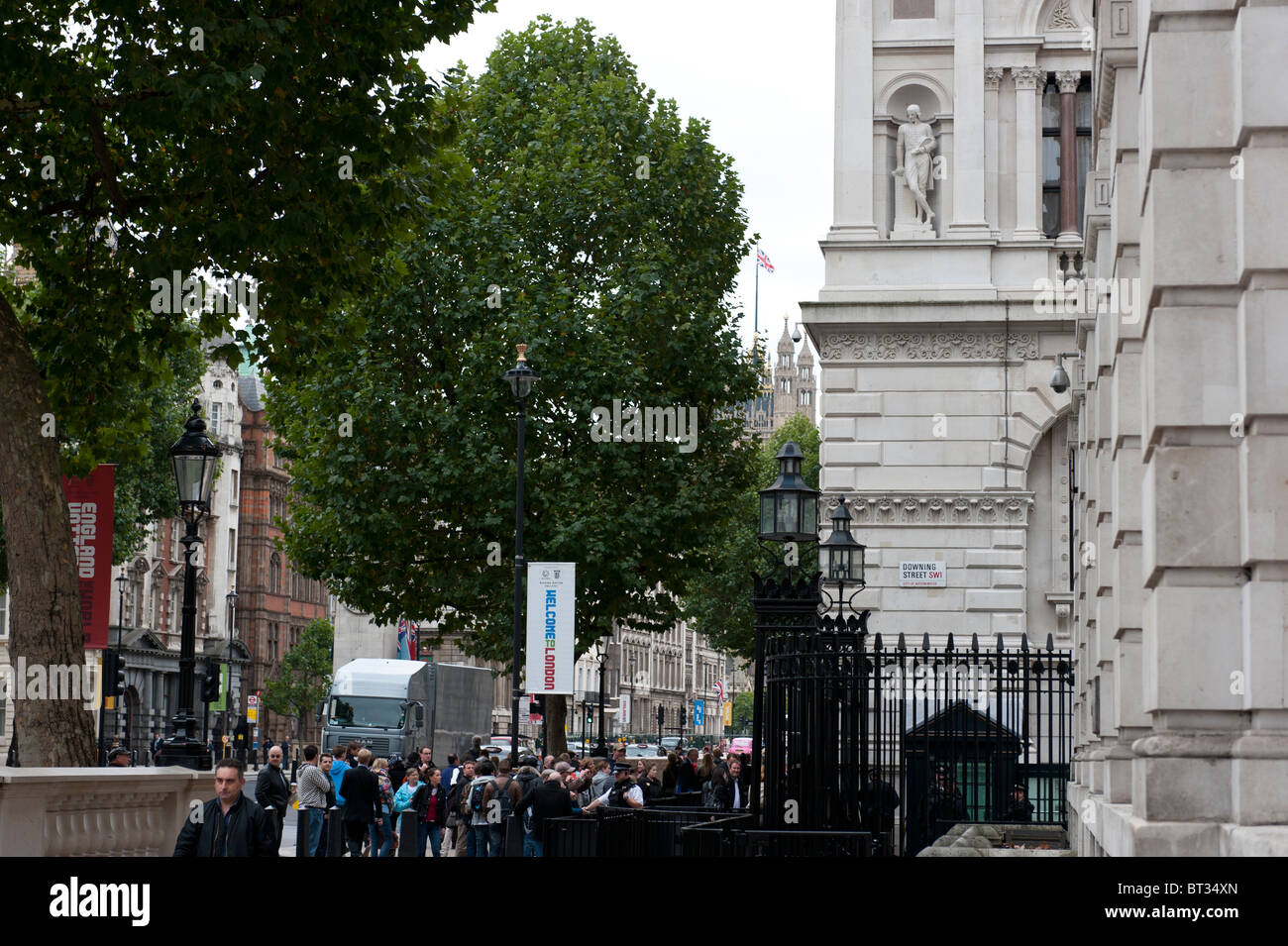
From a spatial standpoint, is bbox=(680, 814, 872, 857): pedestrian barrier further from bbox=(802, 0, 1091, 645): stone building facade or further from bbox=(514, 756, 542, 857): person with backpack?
bbox=(802, 0, 1091, 645): stone building facade

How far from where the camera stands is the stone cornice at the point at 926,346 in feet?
95.1

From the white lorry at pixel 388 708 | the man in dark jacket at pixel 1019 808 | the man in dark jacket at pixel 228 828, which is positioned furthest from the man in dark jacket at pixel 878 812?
the white lorry at pixel 388 708

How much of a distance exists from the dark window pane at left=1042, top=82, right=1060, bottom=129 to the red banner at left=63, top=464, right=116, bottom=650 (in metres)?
18.1

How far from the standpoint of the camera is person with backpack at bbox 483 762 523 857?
77.5ft

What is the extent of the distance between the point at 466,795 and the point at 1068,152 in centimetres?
1432

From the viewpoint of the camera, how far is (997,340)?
2902cm

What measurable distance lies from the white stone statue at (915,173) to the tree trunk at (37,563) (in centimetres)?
1653

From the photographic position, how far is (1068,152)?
29781mm

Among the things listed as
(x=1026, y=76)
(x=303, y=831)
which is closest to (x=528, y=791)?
(x=303, y=831)

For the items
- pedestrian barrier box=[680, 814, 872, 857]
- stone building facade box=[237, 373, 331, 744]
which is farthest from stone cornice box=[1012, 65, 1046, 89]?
stone building facade box=[237, 373, 331, 744]

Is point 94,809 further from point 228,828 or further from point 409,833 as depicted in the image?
point 409,833

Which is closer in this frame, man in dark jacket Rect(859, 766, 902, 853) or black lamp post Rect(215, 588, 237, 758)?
man in dark jacket Rect(859, 766, 902, 853)
